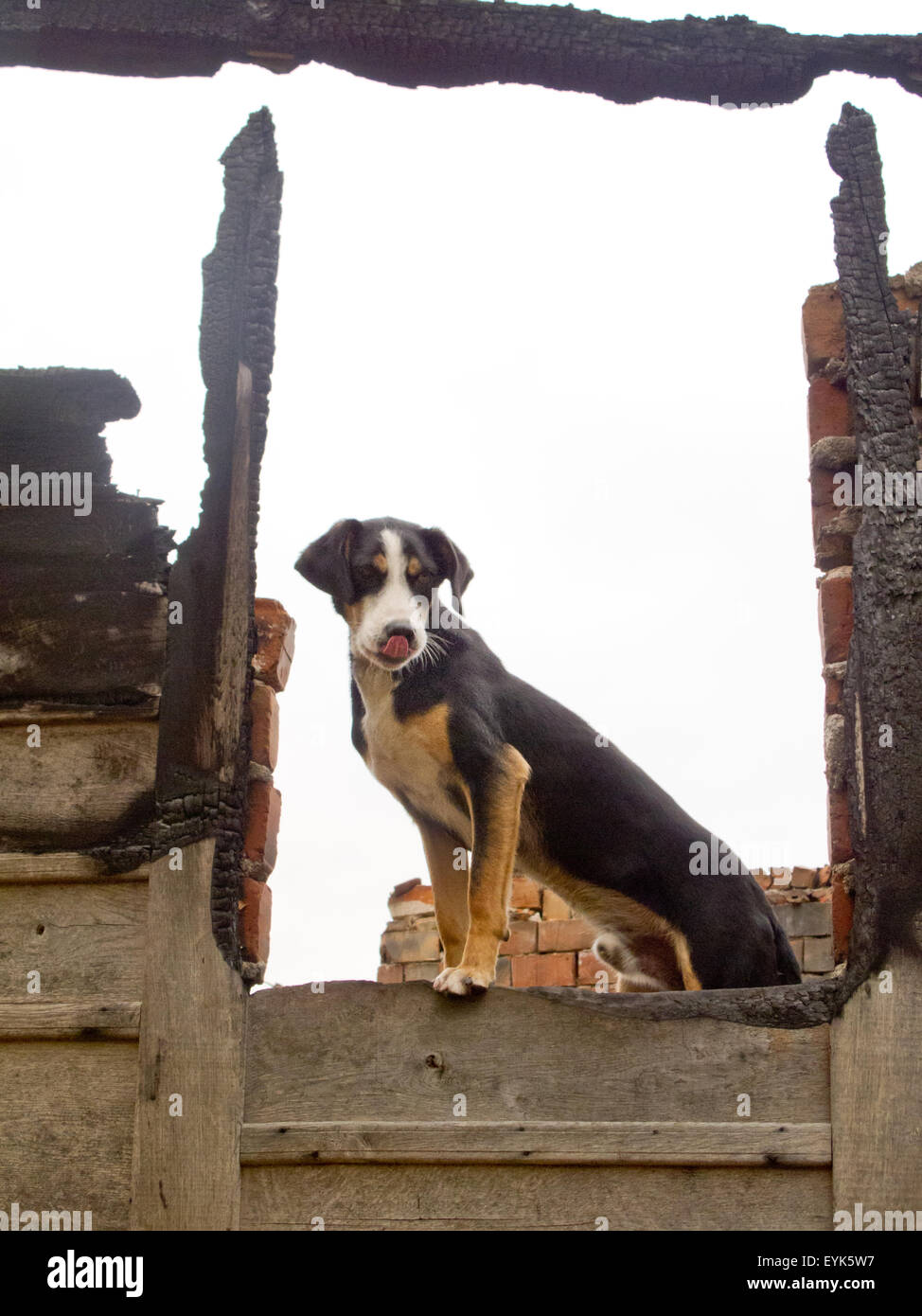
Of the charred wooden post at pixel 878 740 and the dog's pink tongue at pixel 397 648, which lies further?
the dog's pink tongue at pixel 397 648

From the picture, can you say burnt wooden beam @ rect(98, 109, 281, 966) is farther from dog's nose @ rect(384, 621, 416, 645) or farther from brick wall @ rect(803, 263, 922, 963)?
brick wall @ rect(803, 263, 922, 963)

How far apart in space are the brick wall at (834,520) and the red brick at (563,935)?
10.7ft

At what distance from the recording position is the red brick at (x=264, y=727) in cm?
473

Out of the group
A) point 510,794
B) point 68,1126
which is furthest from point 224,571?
point 68,1126

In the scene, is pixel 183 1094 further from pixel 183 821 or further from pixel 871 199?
pixel 871 199

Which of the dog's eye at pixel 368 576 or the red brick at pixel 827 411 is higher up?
the red brick at pixel 827 411

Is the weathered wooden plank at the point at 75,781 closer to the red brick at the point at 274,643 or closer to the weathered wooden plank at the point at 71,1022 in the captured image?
the weathered wooden plank at the point at 71,1022

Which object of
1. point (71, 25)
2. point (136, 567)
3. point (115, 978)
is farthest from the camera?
point (71, 25)

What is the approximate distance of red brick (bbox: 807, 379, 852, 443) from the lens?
14.8 ft

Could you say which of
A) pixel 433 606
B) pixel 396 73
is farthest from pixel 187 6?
pixel 433 606

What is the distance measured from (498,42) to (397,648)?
2.32 metres

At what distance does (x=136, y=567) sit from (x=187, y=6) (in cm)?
211

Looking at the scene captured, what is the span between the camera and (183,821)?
13.5 feet

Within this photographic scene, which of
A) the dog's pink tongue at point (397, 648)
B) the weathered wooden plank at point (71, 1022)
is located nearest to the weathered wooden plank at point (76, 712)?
the dog's pink tongue at point (397, 648)
